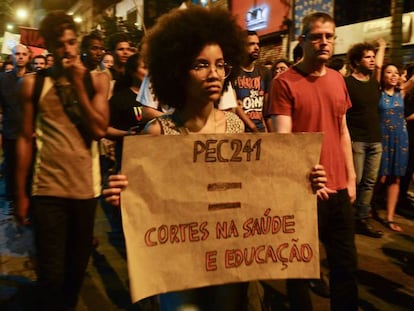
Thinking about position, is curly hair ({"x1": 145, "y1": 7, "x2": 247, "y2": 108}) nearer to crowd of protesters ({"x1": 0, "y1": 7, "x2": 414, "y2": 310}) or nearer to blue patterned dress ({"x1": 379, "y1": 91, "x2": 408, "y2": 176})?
crowd of protesters ({"x1": 0, "y1": 7, "x2": 414, "y2": 310})

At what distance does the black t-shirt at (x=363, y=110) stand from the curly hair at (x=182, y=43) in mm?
3063

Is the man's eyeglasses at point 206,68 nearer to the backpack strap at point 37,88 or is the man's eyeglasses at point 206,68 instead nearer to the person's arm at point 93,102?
the person's arm at point 93,102

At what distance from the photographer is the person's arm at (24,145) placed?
283cm

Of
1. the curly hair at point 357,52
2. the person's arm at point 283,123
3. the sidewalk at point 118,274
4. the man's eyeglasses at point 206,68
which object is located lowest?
the sidewalk at point 118,274

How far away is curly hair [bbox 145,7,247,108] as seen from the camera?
239cm

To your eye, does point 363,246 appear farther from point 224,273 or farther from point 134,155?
point 134,155

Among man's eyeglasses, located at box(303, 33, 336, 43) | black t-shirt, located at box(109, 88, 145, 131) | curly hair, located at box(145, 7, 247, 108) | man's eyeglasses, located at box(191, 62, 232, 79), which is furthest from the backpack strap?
black t-shirt, located at box(109, 88, 145, 131)

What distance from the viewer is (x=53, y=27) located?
288 cm

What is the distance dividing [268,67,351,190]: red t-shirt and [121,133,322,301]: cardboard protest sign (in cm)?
83

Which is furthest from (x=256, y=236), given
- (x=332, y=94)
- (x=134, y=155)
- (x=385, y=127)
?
(x=385, y=127)

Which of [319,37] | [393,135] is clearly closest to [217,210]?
[319,37]

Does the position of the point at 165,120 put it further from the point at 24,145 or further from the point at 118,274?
the point at 118,274

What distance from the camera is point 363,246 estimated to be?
17.7ft

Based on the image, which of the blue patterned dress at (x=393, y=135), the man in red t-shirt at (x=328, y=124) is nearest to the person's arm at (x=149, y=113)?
the man in red t-shirt at (x=328, y=124)
